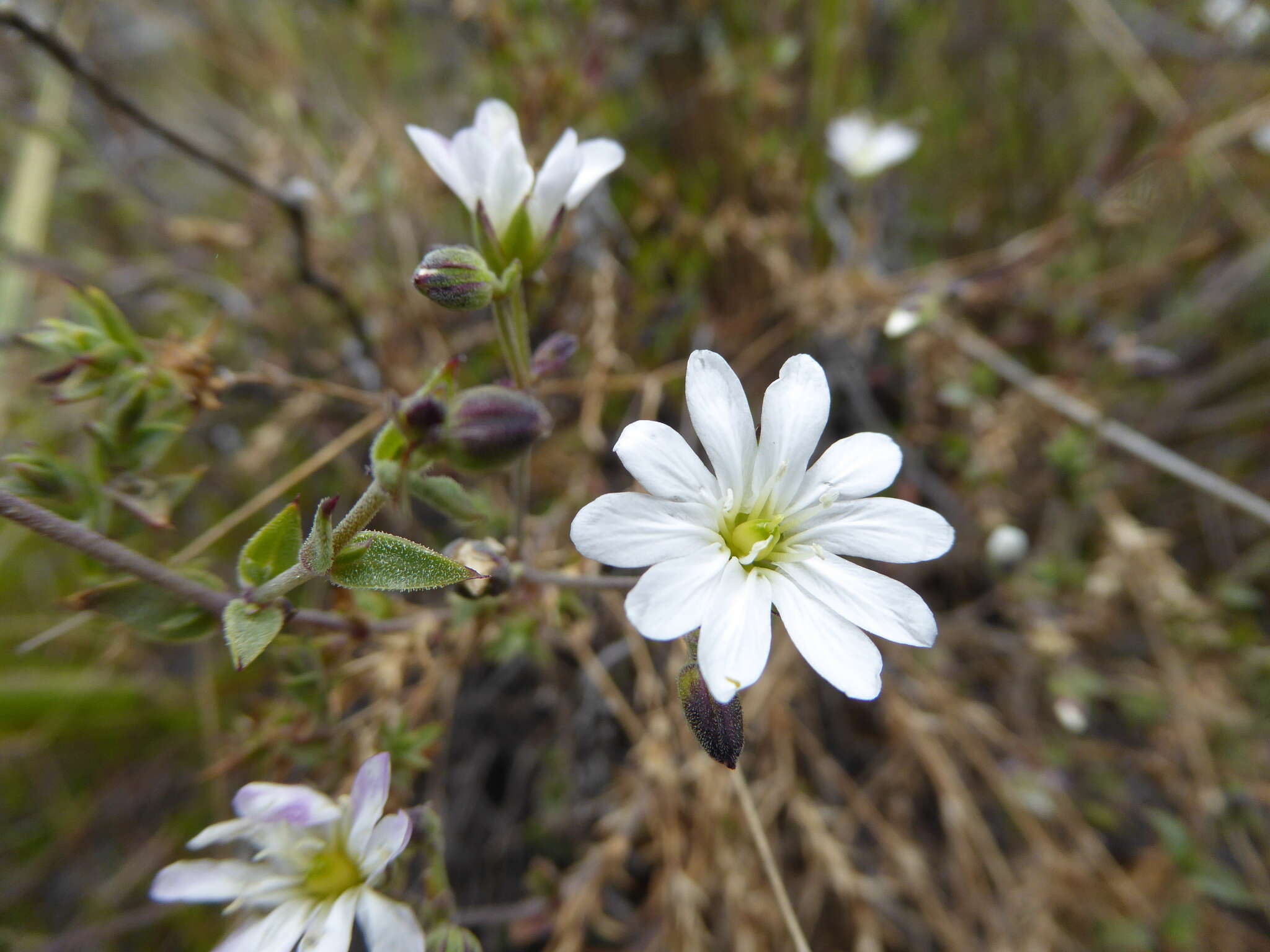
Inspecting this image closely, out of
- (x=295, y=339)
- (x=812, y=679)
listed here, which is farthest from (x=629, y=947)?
(x=295, y=339)

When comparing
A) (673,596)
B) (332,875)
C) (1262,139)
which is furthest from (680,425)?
(1262,139)

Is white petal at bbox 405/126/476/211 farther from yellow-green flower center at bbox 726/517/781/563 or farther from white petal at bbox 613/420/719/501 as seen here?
yellow-green flower center at bbox 726/517/781/563

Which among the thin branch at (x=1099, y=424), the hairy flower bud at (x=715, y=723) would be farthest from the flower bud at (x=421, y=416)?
the thin branch at (x=1099, y=424)

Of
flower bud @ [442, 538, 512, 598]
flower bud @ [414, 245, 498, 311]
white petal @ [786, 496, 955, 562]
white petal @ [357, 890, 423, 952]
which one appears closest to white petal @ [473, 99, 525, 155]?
flower bud @ [414, 245, 498, 311]

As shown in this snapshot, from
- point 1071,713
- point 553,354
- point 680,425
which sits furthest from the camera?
point 680,425

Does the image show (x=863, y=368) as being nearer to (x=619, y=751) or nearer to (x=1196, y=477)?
(x=1196, y=477)

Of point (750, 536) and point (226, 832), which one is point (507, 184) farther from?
point (226, 832)
